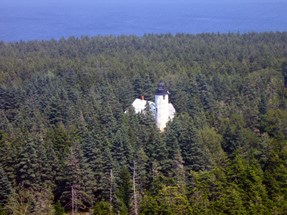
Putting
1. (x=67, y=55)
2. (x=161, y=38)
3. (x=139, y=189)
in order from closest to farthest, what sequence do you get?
(x=139, y=189) < (x=67, y=55) < (x=161, y=38)

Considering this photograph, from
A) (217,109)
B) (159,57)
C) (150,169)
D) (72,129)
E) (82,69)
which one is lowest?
(150,169)

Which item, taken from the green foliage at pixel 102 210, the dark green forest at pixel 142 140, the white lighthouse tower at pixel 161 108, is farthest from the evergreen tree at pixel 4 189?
the white lighthouse tower at pixel 161 108

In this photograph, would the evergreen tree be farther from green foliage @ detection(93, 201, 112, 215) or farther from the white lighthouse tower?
the white lighthouse tower

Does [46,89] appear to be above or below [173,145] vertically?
above

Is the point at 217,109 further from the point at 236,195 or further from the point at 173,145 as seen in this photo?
the point at 236,195

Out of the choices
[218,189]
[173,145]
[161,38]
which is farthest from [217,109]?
[161,38]

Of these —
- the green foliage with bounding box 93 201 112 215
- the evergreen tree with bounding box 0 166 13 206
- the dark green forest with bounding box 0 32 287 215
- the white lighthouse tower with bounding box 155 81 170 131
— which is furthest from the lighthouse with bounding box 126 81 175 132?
the green foliage with bounding box 93 201 112 215

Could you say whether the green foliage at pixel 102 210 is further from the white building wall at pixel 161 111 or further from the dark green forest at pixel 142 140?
the white building wall at pixel 161 111
